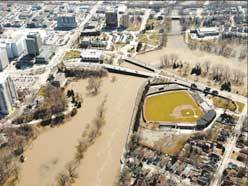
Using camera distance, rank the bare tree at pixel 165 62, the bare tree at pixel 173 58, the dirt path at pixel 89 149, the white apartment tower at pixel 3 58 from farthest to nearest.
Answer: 1. the bare tree at pixel 173 58
2. the bare tree at pixel 165 62
3. the white apartment tower at pixel 3 58
4. the dirt path at pixel 89 149

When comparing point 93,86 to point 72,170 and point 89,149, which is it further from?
point 72,170

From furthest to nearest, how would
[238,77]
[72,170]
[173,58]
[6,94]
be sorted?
[173,58] < [238,77] < [6,94] < [72,170]

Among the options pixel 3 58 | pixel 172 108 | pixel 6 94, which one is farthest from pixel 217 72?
pixel 3 58

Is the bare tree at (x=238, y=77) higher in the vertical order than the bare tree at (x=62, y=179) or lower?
higher

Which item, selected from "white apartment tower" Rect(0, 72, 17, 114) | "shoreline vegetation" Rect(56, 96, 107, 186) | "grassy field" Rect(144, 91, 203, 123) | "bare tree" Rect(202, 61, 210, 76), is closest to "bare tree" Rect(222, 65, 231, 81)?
"bare tree" Rect(202, 61, 210, 76)

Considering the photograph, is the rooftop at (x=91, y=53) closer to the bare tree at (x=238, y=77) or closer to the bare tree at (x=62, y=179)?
the bare tree at (x=238, y=77)

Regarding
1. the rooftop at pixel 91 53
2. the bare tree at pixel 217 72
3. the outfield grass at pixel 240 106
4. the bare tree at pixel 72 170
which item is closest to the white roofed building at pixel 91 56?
the rooftop at pixel 91 53

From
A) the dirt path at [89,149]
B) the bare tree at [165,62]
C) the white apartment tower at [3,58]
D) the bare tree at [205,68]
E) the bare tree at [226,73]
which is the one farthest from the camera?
the bare tree at [165,62]

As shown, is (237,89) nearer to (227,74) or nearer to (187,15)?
(227,74)
